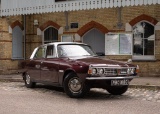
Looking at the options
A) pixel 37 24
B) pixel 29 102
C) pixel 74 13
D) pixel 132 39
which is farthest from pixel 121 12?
pixel 29 102

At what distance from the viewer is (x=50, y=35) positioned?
19672mm

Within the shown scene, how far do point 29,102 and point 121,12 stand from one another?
10.0m

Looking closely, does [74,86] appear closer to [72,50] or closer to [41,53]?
[72,50]

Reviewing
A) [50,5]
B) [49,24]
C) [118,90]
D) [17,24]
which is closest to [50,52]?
[118,90]

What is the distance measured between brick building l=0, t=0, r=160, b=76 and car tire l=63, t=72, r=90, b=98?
6.63 m

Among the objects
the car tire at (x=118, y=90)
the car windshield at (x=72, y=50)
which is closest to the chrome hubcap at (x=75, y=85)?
the car windshield at (x=72, y=50)

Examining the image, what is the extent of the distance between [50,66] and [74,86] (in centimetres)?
147

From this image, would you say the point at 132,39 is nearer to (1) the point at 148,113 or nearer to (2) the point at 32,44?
(2) the point at 32,44

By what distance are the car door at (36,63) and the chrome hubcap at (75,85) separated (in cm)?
212

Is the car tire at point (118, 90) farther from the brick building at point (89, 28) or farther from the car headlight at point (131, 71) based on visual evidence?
the brick building at point (89, 28)

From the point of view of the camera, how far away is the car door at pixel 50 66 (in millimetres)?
10317

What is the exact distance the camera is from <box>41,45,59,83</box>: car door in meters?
10.3

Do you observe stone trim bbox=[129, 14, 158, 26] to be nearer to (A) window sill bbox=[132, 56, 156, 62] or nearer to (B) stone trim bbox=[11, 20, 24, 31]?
(A) window sill bbox=[132, 56, 156, 62]

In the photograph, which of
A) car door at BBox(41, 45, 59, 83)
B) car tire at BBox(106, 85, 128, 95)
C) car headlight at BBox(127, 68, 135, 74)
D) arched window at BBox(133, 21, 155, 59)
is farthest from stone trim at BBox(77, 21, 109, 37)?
car headlight at BBox(127, 68, 135, 74)
